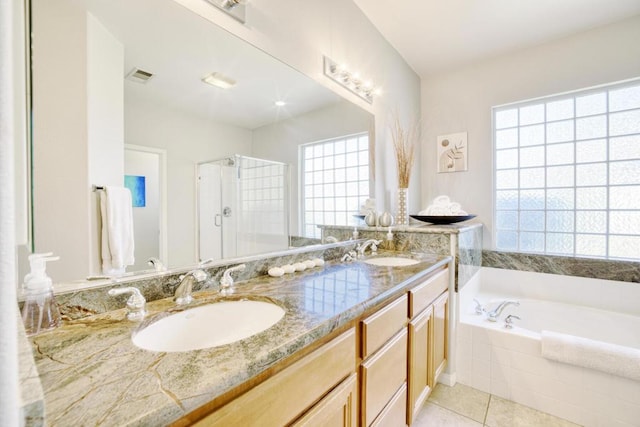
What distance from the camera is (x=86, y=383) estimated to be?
512 millimetres

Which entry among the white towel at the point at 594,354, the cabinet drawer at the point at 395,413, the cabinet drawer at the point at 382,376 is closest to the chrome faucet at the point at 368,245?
the cabinet drawer at the point at 382,376

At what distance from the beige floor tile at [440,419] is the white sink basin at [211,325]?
1.28 meters

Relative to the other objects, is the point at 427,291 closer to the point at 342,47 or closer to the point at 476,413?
the point at 476,413

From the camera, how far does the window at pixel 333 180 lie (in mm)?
1689

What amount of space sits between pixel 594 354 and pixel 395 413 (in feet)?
3.92

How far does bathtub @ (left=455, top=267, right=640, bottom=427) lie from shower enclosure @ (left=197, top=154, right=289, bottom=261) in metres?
1.47

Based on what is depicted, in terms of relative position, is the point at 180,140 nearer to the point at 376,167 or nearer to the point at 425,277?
the point at 425,277

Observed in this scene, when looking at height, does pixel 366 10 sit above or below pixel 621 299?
above

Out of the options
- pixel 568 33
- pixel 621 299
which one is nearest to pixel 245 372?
pixel 621 299

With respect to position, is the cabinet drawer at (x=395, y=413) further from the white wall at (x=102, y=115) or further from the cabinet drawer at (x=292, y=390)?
the white wall at (x=102, y=115)

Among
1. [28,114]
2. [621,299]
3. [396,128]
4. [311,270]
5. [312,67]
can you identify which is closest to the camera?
[28,114]

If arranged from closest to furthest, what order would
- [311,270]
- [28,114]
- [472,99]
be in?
[28,114] < [311,270] < [472,99]

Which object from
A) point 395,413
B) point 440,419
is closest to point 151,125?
point 395,413

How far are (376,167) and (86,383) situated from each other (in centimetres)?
208
